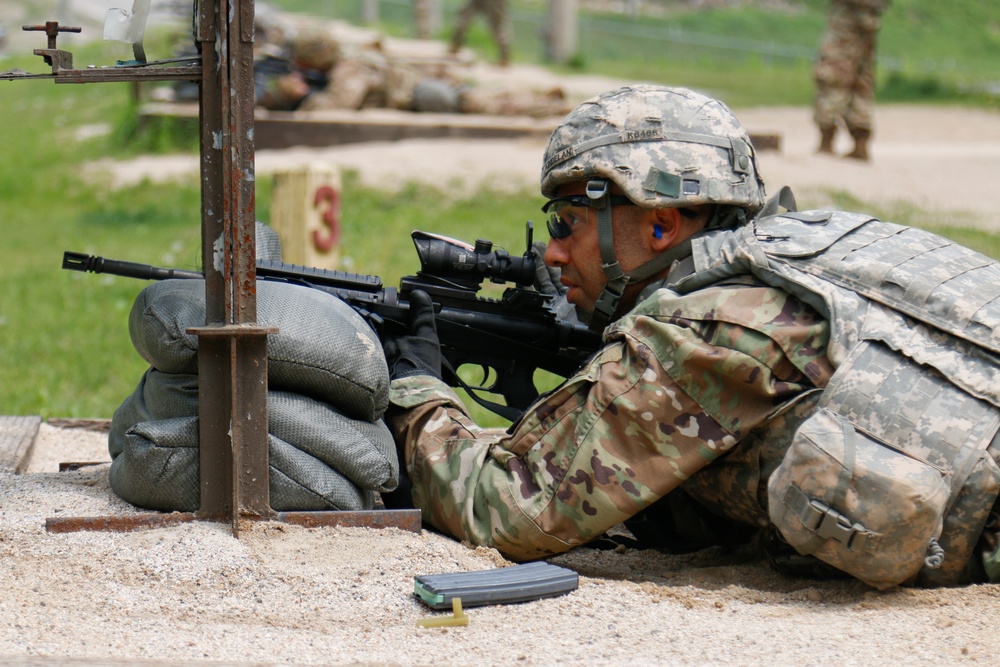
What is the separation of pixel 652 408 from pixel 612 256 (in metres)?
0.63

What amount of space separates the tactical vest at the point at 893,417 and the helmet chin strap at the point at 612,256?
1.18 ft

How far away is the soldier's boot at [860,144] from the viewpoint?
1374cm

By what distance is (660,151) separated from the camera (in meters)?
3.38

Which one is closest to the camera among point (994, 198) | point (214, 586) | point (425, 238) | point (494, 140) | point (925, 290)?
point (214, 586)

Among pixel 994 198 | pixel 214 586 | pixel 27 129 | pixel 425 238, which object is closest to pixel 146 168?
pixel 27 129

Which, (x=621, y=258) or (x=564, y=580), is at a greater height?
(x=621, y=258)

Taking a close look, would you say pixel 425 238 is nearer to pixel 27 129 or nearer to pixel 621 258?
pixel 621 258

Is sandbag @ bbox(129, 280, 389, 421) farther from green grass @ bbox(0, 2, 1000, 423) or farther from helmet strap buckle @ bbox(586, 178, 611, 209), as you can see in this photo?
helmet strap buckle @ bbox(586, 178, 611, 209)

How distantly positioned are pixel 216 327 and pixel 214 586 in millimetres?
634

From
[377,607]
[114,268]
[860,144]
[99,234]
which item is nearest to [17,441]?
[114,268]

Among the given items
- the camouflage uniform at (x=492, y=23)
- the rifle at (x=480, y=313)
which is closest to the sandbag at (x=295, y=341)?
the rifle at (x=480, y=313)

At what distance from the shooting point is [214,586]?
2.79 m

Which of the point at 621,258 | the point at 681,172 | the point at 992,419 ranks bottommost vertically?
the point at 992,419

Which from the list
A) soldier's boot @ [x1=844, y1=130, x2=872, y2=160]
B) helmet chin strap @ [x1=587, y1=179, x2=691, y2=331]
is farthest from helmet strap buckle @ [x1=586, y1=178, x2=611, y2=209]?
soldier's boot @ [x1=844, y1=130, x2=872, y2=160]
